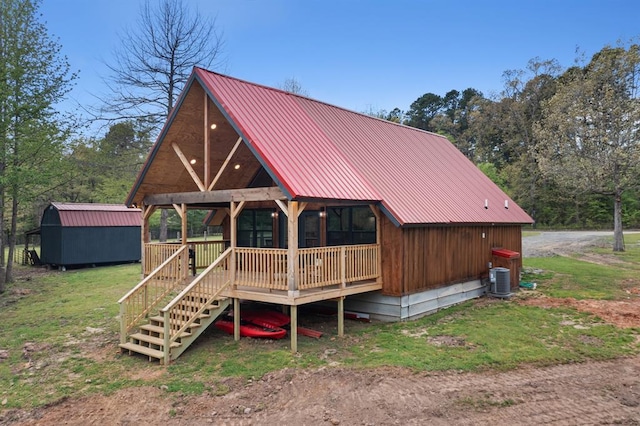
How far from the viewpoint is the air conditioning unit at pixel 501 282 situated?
13508mm

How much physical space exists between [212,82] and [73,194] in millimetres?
34396

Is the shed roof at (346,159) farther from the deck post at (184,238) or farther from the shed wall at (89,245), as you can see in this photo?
the shed wall at (89,245)

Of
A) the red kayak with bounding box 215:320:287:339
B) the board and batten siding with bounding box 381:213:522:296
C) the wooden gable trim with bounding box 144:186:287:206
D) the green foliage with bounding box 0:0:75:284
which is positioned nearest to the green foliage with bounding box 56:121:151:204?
the green foliage with bounding box 0:0:75:284

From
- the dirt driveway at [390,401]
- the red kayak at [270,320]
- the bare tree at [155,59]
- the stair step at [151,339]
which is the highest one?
the bare tree at [155,59]

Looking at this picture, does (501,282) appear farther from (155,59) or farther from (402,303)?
(155,59)

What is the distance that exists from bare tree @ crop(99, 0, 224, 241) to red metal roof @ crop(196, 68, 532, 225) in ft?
36.2

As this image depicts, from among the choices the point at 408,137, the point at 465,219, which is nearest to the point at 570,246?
the point at 408,137

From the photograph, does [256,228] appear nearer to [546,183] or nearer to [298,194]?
[298,194]

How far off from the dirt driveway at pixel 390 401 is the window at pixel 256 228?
6792mm

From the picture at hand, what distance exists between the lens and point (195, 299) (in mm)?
9453

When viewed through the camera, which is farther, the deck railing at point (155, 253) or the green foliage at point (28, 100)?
the green foliage at point (28, 100)

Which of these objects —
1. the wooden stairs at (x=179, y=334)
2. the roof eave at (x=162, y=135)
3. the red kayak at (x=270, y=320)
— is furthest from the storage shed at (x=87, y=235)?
the red kayak at (x=270, y=320)

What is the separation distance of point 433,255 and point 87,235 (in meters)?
19.2

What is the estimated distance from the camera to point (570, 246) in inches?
1066
